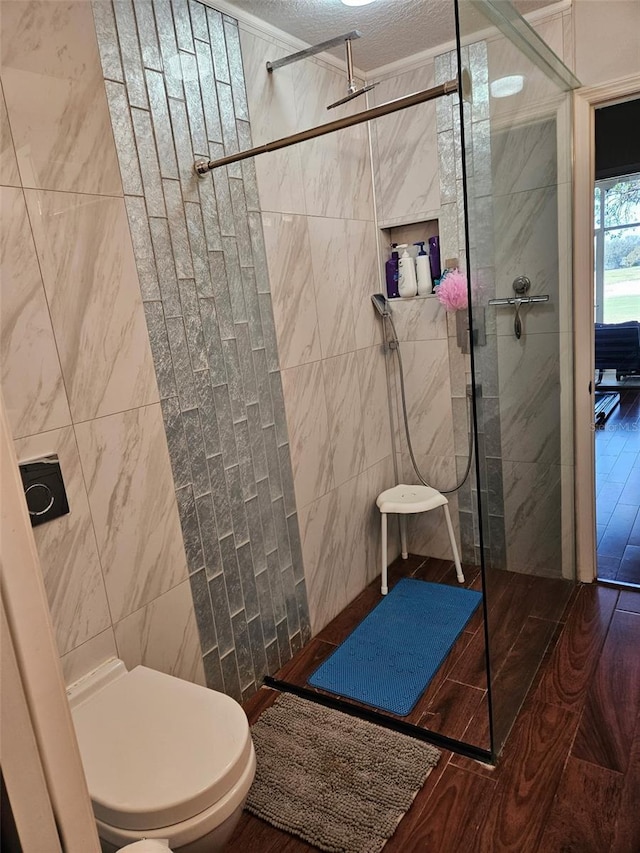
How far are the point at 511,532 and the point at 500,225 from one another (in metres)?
1.02

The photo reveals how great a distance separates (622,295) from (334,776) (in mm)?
7775

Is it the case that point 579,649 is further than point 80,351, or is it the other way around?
point 579,649

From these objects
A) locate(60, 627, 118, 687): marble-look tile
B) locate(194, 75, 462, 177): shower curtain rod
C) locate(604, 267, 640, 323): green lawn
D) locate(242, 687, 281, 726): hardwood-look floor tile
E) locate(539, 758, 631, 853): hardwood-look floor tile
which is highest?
locate(194, 75, 462, 177): shower curtain rod

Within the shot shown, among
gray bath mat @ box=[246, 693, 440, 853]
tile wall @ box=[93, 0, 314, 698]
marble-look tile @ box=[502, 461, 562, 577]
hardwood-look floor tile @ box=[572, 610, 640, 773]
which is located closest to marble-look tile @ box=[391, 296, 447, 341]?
tile wall @ box=[93, 0, 314, 698]

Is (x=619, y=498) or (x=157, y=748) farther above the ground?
(x=157, y=748)

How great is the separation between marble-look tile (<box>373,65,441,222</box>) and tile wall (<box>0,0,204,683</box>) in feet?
5.40

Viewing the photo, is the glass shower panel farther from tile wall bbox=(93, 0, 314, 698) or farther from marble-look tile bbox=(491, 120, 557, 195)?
tile wall bbox=(93, 0, 314, 698)

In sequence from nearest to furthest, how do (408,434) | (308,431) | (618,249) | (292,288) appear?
1. (292,288)
2. (308,431)
3. (408,434)
4. (618,249)

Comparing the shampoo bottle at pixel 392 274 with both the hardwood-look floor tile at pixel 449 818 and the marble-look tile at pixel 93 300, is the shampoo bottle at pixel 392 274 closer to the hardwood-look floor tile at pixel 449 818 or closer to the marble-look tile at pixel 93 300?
the marble-look tile at pixel 93 300

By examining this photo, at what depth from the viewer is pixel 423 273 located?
2.87 metres

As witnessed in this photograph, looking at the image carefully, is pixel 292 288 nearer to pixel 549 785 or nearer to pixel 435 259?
pixel 435 259

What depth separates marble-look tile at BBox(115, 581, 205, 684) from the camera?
68.7 inches

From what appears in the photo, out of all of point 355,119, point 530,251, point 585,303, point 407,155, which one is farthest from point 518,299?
point 407,155

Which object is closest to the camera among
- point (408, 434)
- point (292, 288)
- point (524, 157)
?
point (524, 157)
